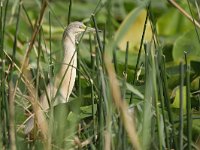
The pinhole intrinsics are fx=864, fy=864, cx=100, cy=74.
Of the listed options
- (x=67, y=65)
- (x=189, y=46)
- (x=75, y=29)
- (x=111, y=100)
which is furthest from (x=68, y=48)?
(x=111, y=100)

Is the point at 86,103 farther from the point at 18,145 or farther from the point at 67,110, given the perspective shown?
the point at 18,145

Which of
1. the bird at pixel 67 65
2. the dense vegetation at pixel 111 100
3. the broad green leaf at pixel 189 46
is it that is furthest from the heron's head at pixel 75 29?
the broad green leaf at pixel 189 46

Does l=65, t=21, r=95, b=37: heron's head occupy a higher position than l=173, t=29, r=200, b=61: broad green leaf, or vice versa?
l=65, t=21, r=95, b=37: heron's head

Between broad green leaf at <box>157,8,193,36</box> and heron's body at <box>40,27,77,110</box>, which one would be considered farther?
broad green leaf at <box>157,8,193,36</box>

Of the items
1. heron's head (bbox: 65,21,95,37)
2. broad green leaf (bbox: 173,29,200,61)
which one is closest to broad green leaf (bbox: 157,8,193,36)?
broad green leaf (bbox: 173,29,200,61)

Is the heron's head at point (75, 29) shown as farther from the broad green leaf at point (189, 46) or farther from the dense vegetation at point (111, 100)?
the broad green leaf at point (189, 46)

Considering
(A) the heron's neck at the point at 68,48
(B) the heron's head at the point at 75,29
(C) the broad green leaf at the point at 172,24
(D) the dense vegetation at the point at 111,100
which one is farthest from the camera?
(C) the broad green leaf at the point at 172,24

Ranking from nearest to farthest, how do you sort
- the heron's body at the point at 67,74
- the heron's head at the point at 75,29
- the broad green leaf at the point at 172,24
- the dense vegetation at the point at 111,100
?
the dense vegetation at the point at 111,100, the heron's body at the point at 67,74, the heron's head at the point at 75,29, the broad green leaf at the point at 172,24

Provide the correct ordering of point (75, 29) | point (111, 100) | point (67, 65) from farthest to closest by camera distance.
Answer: point (75, 29), point (67, 65), point (111, 100)

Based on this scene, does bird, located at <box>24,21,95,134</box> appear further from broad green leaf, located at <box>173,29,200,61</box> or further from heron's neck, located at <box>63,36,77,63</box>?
broad green leaf, located at <box>173,29,200,61</box>

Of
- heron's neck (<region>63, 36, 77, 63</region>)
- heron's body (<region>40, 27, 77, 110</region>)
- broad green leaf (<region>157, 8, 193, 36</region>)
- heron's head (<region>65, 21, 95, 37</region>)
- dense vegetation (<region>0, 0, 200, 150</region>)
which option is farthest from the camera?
broad green leaf (<region>157, 8, 193, 36</region>)

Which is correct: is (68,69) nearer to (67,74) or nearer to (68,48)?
(67,74)

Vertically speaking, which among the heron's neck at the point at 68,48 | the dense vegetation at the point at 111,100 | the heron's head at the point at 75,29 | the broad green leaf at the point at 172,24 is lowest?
the dense vegetation at the point at 111,100

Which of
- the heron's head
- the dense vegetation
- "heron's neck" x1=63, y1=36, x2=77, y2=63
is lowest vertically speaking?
the dense vegetation
